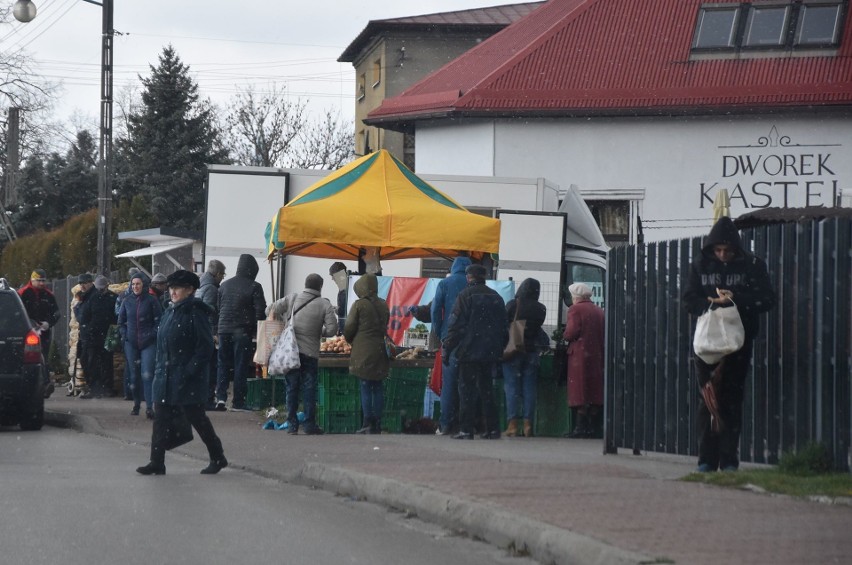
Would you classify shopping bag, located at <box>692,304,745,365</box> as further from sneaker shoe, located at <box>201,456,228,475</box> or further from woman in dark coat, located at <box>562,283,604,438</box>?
woman in dark coat, located at <box>562,283,604,438</box>

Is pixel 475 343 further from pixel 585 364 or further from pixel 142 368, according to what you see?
pixel 142 368

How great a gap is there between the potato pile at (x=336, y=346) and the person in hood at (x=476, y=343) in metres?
1.39

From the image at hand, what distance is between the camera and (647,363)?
12.4 m

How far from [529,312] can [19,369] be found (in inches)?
224

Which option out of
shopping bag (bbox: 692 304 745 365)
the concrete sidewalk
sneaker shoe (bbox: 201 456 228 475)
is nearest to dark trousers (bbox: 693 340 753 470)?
shopping bag (bbox: 692 304 745 365)

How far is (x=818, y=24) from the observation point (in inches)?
1216

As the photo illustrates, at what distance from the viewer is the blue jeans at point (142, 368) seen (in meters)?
17.7

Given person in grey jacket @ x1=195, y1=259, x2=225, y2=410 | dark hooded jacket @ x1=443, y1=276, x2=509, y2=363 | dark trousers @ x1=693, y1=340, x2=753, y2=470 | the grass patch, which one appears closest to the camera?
the grass patch

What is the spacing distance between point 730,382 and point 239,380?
371 inches

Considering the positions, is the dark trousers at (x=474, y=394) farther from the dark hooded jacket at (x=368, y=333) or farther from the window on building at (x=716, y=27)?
→ the window on building at (x=716, y=27)

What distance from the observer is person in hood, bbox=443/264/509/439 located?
50.3 ft

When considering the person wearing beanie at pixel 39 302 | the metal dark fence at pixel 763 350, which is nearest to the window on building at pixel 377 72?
the person wearing beanie at pixel 39 302

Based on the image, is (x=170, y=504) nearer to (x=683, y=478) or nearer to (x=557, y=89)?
(x=683, y=478)

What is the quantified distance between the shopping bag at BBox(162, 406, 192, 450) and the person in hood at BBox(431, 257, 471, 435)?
4233 millimetres
